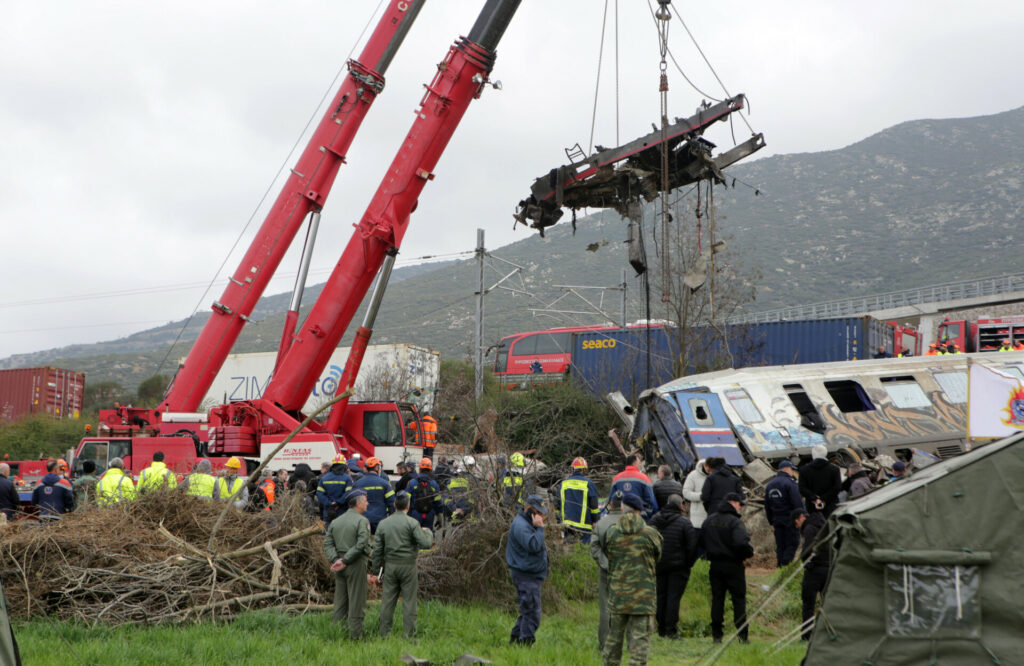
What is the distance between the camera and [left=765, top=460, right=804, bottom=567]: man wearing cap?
36.4ft

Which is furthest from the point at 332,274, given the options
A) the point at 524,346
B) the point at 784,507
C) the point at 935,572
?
the point at 524,346

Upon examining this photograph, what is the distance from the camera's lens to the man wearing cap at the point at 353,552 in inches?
355

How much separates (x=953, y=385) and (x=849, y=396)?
235 centimetres

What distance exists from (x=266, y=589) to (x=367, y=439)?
31.0 feet

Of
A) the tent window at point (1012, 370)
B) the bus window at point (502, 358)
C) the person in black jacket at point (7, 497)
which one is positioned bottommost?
the person in black jacket at point (7, 497)

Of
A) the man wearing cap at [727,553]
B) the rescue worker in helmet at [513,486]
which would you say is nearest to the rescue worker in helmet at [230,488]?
the rescue worker in helmet at [513,486]

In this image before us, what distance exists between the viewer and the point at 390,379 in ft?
124

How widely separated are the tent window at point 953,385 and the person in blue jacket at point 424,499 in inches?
443

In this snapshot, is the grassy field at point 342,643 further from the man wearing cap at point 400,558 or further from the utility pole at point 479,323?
the utility pole at point 479,323

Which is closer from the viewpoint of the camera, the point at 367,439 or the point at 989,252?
the point at 367,439

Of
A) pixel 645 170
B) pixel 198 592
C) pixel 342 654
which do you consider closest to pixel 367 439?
pixel 645 170

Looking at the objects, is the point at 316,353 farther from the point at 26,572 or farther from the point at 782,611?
the point at 782,611

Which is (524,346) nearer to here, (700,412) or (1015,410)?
(700,412)

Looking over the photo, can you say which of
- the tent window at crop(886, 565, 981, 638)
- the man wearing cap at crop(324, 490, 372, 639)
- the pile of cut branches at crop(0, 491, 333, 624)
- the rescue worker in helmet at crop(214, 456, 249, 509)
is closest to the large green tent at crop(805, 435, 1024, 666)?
the tent window at crop(886, 565, 981, 638)
